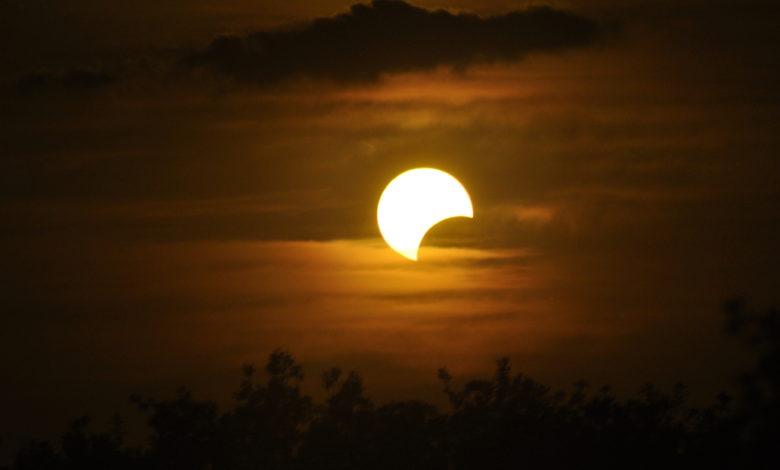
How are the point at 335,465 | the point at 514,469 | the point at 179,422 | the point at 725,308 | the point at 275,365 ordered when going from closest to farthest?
1. the point at 725,308
2. the point at 514,469
3. the point at 335,465
4. the point at 179,422
5. the point at 275,365

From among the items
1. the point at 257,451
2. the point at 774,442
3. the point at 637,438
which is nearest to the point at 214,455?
the point at 257,451

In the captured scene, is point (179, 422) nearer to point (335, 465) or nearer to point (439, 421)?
point (335, 465)

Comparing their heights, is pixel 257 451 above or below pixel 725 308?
below

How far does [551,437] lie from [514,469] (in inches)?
69.4

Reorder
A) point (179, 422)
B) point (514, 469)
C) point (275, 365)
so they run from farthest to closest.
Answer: point (275, 365) → point (179, 422) → point (514, 469)

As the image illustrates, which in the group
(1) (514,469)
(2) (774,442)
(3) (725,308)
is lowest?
(1) (514,469)

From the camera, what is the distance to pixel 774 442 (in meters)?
15.4

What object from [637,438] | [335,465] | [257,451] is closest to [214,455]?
[257,451]

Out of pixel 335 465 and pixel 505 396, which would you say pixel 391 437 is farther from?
pixel 505 396

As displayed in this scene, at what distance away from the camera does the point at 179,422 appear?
32.9m

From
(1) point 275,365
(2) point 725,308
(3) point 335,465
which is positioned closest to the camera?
(2) point 725,308

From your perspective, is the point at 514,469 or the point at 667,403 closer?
the point at 514,469

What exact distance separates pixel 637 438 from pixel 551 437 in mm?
2926

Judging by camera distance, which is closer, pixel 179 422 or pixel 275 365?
pixel 179 422
